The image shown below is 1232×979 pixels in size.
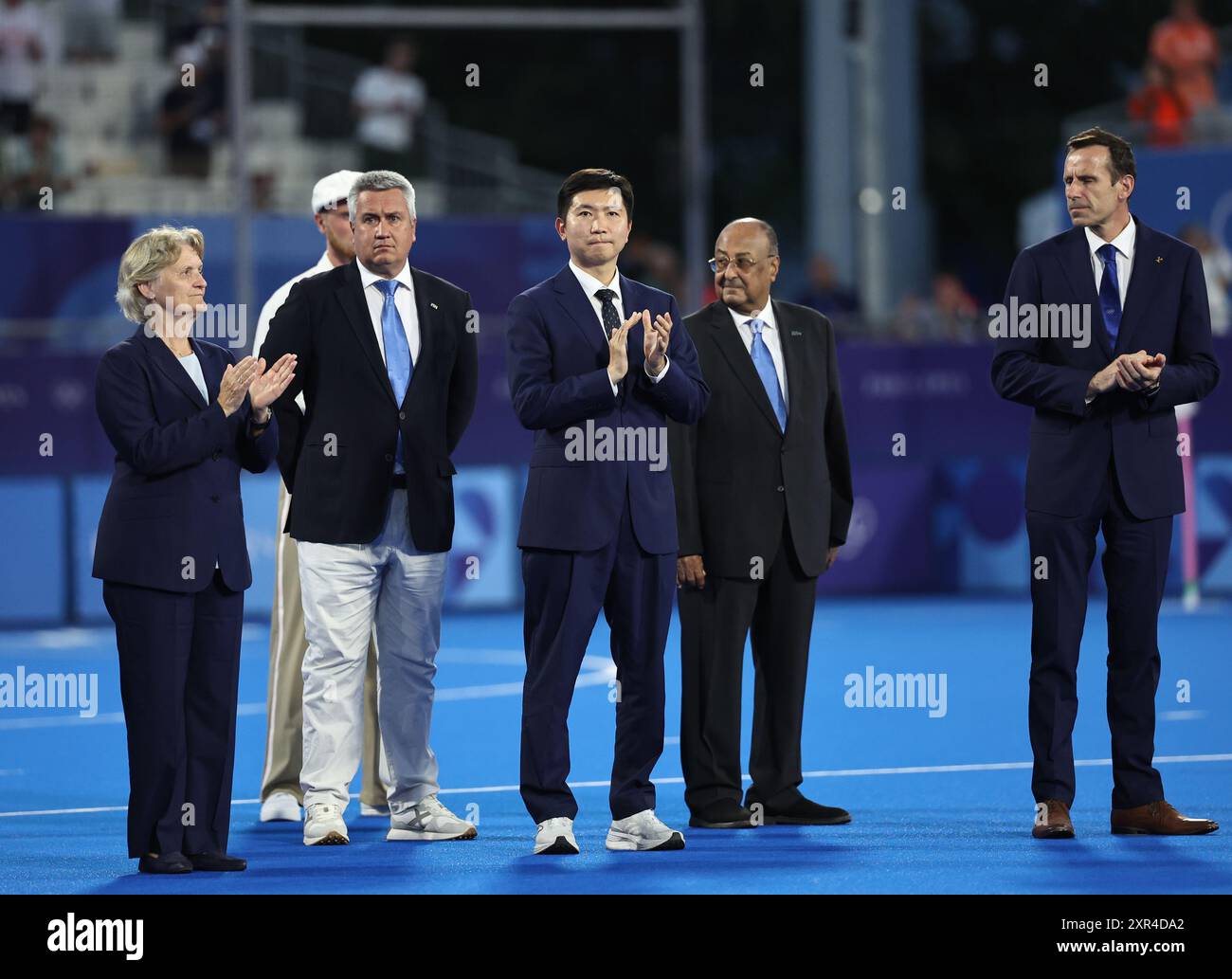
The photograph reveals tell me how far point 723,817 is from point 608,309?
2000 millimetres

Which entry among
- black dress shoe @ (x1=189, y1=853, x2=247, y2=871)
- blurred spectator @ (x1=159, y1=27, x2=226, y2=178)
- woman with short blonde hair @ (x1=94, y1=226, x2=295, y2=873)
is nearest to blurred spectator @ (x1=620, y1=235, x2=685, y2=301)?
blurred spectator @ (x1=159, y1=27, x2=226, y2=178)

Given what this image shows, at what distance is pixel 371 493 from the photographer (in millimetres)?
7609

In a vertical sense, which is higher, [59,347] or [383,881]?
[59,347]

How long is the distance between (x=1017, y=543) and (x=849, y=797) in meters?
9.29

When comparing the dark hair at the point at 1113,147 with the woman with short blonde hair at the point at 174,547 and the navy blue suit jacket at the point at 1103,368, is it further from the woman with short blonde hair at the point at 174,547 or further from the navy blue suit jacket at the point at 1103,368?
the woman with short blonde hair at the point at 174,547

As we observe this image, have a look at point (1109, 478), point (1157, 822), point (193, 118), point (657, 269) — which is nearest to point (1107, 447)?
point (1109, 478)

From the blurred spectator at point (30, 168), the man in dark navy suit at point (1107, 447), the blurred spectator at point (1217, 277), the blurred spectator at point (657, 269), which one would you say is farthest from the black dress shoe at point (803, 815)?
the blurred spectator at point (30, 168)

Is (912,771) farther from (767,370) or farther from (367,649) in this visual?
(367,649)

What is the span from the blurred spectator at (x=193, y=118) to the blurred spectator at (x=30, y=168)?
3.51 ft

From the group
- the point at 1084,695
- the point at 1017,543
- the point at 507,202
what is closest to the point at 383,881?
the point at 1084,695

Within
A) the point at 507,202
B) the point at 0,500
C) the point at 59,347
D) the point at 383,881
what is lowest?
the point at 383,881

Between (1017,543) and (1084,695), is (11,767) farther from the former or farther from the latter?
(1017,543)

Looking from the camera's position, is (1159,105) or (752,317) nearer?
(752,317)

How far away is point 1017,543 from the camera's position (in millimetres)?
17531
